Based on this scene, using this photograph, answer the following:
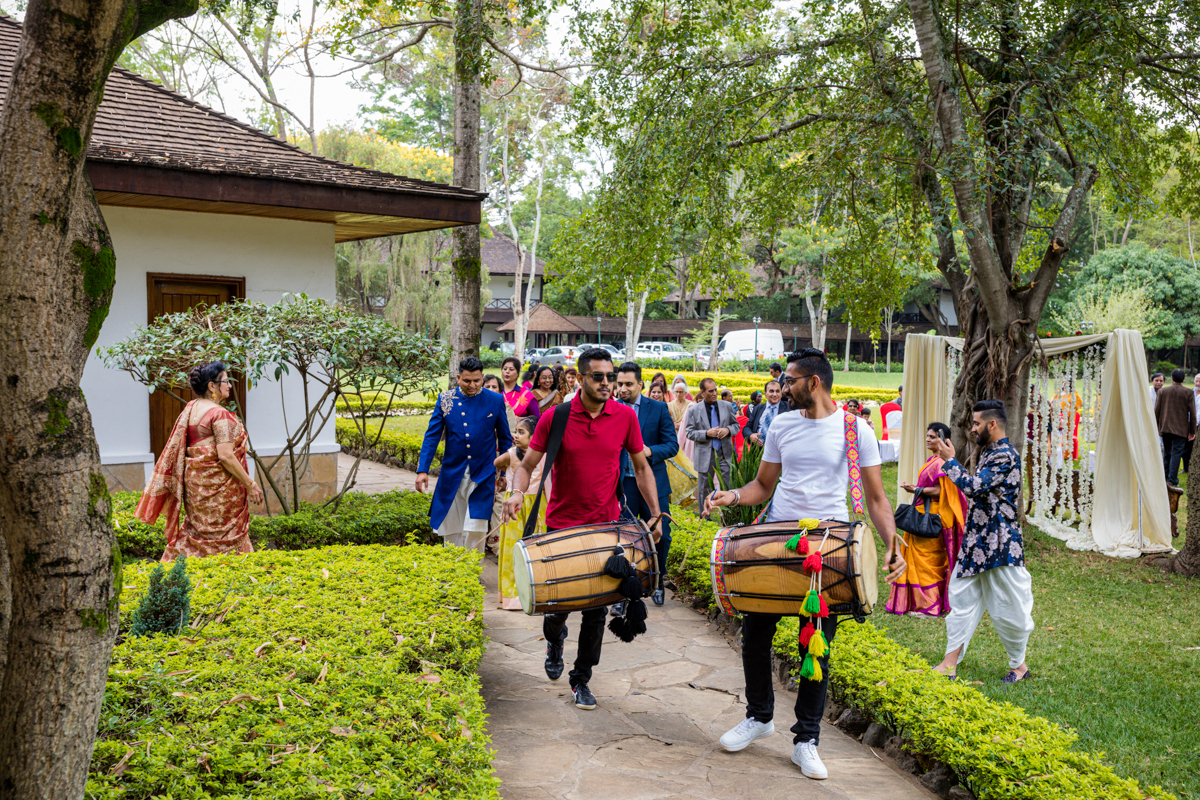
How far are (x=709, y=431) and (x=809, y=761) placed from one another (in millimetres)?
5843

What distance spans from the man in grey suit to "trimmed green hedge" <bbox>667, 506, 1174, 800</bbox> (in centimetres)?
476

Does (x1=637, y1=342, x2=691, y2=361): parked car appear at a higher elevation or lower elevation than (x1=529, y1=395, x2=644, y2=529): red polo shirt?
higher

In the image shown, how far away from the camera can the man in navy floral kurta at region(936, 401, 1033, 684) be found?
17.4 ft

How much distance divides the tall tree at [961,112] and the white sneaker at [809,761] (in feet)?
17.9

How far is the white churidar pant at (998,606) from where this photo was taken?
17.4ft

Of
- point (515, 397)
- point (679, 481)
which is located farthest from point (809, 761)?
point (679, 481)

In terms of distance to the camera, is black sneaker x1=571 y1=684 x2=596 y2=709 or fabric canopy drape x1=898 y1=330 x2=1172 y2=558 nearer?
black sneaker x1=571 y1=684 x2=596 y2=709

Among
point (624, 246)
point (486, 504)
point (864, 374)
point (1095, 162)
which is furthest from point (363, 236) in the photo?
point (864, 374)

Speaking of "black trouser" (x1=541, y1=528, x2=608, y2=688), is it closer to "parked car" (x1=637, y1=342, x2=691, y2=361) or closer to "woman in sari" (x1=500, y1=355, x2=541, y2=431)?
"woman in sari" (x1=500, y1=355, x2=541, y2=431)

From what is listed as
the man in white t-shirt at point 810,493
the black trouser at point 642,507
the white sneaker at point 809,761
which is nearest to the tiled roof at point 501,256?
the black trouser at point 642,507

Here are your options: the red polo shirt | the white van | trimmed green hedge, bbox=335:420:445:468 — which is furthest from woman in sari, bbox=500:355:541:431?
the white van

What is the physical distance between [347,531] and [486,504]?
61.9 inches

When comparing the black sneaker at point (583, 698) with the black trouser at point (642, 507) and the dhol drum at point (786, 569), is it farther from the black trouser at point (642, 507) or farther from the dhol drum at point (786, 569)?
the black trouser at point (642, 507)

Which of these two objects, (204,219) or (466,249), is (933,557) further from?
(466,249)
